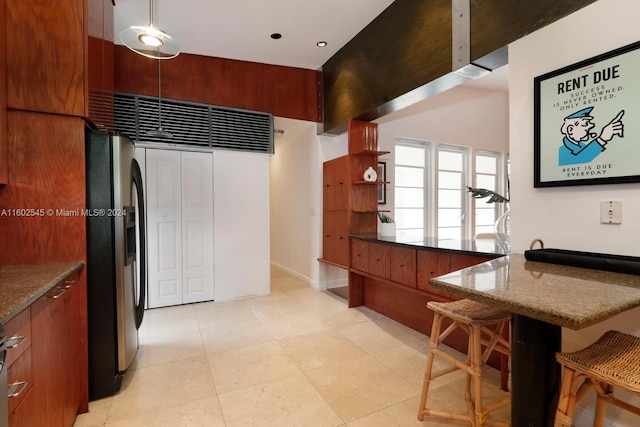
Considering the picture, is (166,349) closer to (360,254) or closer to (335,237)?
(360,254)

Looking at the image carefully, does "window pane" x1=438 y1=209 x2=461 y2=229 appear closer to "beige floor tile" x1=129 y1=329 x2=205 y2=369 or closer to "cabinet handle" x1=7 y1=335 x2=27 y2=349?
"beige floor tile" x1=129 y1=329 x2=205 y2=369

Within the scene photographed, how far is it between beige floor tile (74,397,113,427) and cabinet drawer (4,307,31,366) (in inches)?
34.8

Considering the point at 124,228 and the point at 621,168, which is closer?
the point at 621,168

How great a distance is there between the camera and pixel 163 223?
3.61 metres

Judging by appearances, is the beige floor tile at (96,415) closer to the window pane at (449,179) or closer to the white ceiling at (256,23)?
the white ceiling at (256,23)

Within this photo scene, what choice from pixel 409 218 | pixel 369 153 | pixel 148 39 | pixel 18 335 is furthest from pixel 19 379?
pixel 409 218

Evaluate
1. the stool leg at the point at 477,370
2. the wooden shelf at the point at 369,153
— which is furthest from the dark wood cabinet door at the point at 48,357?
the wooden shelf at the point at 369,153

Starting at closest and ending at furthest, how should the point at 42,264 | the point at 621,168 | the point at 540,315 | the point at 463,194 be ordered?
the point at 540,315 < the point at 621,168 < the point at 42,264 < the point at 463,194

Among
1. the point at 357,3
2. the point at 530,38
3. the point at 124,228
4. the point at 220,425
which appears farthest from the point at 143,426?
the point at 357,3

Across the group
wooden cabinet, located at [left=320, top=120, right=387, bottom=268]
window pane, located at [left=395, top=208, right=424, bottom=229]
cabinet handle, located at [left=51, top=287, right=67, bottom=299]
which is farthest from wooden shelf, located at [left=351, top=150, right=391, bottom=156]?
cabinet handle, located at [left=51, top=287, right=67, bottom=299]

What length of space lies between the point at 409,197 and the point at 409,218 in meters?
0.37

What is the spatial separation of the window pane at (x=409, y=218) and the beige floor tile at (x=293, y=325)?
8.33 ft

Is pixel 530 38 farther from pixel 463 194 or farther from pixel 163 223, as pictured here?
pixel 463 194

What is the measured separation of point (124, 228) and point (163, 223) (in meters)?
1.76
